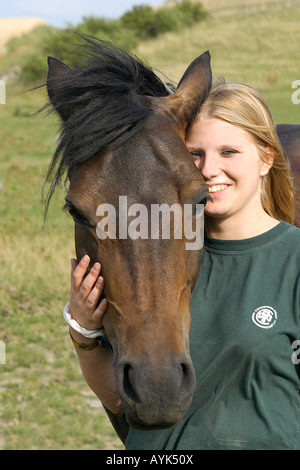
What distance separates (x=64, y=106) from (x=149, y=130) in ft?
1.54

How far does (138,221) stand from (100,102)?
57 cm

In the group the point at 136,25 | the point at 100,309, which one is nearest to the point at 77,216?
the point at 100,309

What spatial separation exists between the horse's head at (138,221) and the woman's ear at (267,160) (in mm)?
349

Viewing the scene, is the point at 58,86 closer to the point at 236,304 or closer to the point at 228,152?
the point at 228,152

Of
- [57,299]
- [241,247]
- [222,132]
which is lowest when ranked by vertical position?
[57,299]

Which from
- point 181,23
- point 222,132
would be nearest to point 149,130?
point 222,132

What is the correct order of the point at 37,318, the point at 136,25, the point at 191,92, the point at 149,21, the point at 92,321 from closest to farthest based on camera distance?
the point at 92,321 → the point at 191,92 → the point at 37,318 → the point at 136,25 → the point at 149,21

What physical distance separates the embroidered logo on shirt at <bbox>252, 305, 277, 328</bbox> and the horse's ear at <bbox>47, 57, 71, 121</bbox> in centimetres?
118

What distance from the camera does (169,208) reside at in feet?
6.67

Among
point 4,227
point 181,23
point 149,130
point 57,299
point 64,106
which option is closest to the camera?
point 149,130

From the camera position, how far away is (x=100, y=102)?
2.27 meters

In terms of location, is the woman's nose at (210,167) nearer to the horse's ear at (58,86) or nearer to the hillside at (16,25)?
the horse's ear at (58,86)

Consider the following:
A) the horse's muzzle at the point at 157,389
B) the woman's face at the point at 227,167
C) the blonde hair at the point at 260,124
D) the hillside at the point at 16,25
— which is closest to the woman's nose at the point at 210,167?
the woman's face at the point at 227,167
